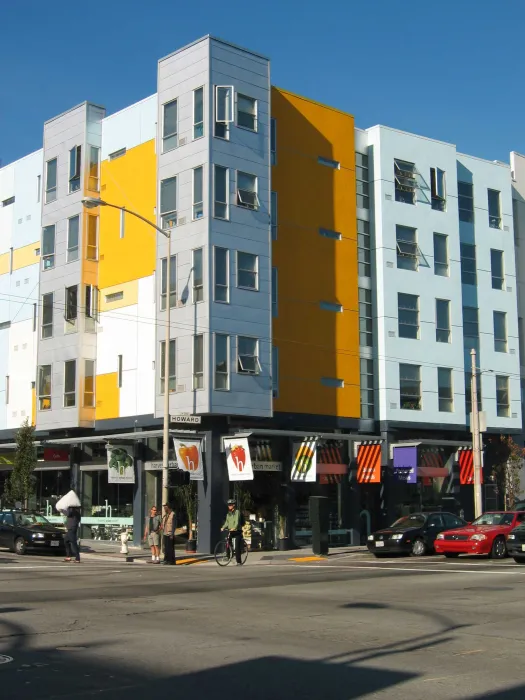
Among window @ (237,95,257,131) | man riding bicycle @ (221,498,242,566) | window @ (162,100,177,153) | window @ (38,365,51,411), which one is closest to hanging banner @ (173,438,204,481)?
man riding bicycle @ (221,498,242,566)

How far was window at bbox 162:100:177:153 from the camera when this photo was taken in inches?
1428

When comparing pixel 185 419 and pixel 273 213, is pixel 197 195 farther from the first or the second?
pixel 185 419

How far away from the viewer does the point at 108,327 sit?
39.4 meters

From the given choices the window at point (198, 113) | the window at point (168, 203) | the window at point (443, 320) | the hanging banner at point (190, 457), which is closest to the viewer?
the hanging banner at point (190, 457)

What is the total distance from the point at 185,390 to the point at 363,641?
894 inches

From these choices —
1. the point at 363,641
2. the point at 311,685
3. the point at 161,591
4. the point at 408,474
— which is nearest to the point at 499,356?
the point at 408,474

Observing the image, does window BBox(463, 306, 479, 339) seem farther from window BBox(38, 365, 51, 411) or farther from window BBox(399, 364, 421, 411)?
window BBox(38, 365, 51, 411)

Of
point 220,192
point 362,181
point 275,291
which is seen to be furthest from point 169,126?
point 362,181

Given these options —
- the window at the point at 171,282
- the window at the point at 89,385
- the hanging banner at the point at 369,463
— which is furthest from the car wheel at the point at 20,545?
the hanging banner at the point at 369,463

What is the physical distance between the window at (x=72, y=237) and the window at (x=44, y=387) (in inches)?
196

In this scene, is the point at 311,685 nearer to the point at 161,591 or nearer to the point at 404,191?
the point at 161,591

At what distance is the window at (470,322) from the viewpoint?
43.8 m

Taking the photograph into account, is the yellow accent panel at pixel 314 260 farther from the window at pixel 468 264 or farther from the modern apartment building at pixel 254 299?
the window at pixel 468 264

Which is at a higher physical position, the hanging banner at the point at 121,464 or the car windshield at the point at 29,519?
the hanging banner at the point at 121,464
